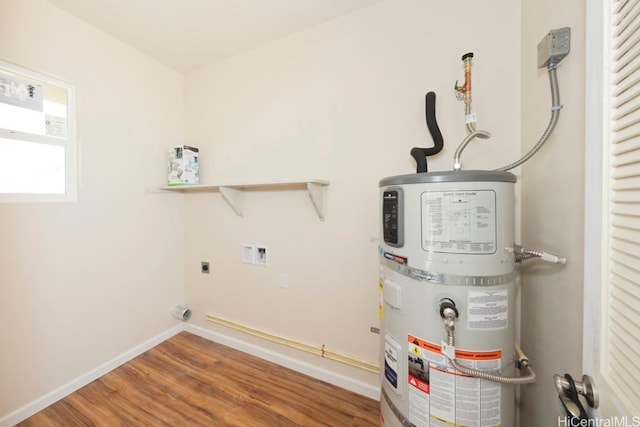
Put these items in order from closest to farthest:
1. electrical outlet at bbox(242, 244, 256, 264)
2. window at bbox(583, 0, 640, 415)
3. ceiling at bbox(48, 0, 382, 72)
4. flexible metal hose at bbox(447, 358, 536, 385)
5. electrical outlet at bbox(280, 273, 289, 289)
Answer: window at bbox(583, 0, 640, 415) < flexible metal hose at bbox(447, 358, 536, 385) < ceiling at bbox(48, 0, 382, 72) < electrical outlet at bbox(280, 273, 289, 289) < electrical outlet at bbox(242, 244, 256, 264)

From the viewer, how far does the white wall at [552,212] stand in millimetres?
794

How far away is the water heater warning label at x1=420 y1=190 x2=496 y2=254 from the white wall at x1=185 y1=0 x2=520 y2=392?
61 cm

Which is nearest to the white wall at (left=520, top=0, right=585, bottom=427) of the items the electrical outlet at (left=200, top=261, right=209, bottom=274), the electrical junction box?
the electrical junction box

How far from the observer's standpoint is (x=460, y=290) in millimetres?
821

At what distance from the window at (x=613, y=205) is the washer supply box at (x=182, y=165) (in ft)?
7.65

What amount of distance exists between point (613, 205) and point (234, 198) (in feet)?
6.51

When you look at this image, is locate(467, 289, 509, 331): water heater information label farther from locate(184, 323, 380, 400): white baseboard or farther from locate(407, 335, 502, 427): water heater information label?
locate(184, 323, 380, 400): white baseboard

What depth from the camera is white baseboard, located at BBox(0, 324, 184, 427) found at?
55.2 inches

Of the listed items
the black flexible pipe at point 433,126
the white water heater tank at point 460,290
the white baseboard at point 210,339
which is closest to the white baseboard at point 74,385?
the white baseboard at point 210,339

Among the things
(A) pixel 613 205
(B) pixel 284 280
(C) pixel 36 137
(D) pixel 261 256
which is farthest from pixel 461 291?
(C) pixel 36 137

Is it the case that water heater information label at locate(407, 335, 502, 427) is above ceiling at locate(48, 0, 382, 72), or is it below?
below

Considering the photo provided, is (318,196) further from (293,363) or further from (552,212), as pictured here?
(293,363)

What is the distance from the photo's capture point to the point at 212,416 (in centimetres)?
144

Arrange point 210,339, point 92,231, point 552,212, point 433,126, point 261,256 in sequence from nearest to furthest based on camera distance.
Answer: point 552,212 → point 433,126 → point 92,231 → point 261,256 → point 210,339
